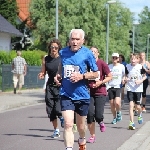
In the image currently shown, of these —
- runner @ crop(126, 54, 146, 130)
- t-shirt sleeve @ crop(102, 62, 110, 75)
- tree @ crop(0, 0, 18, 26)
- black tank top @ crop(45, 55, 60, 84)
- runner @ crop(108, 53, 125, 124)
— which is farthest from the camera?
tree @ crop(0, 0, 18, 26)

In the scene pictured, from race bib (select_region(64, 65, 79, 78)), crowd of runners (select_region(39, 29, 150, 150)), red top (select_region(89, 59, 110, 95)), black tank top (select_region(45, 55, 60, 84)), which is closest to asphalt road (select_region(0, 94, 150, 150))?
crowd of runners (select_region(39, 29, 150, 150))

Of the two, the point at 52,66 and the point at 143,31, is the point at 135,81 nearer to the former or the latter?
the point at 52,66

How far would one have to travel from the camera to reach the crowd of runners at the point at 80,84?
826cm

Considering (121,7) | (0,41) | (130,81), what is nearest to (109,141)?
(130,81)

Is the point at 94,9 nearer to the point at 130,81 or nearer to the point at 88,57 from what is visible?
the point at 130,81

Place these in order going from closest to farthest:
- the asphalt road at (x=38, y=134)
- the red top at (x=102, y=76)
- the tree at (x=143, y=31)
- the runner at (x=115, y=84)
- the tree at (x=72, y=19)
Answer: the asphalt road at (x=38, y=134) < the red top at (x=102, y=76) < the runner at (x=115, y=84) < the tree at (x=72, y=19) < the tree at (x=143, y=31)

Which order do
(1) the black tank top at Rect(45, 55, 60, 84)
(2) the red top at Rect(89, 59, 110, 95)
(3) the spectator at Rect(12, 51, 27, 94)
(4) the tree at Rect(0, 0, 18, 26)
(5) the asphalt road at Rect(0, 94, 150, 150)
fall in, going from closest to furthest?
(5) the asphalt road at Rect(0, 94, 150, 150) < (2) the red top at Rect(89, 59, 110, 95) < (1) the black tank top at Rect(45, 55, 60, 84) < (3) the spectator at Rect(12, 51, 27, 94) < (4) the tree at Rect(0, 0, 18, 26)

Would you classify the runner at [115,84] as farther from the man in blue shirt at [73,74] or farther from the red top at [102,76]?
the man in blue shirt at [73,74]

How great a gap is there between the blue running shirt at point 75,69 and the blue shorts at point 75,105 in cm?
6

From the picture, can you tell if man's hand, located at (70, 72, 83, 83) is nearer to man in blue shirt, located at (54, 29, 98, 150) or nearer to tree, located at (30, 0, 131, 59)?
man in blue shirt, located at (54, 29, 98, 150)

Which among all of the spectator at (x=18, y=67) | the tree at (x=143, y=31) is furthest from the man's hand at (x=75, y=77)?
the tree at (x=143, y=31)

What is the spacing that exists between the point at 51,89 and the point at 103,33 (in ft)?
182

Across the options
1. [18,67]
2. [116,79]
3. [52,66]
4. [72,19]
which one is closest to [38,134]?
[52,66]

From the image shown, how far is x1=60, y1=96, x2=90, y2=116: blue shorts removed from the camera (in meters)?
8.32
